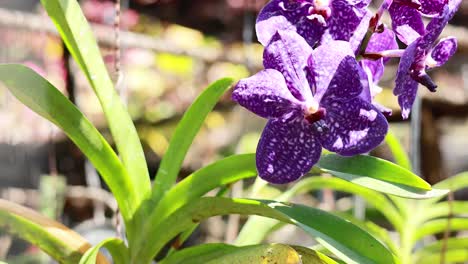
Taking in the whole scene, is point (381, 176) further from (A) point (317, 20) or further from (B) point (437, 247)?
(B) point (437, 247)

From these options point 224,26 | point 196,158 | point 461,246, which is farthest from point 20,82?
point 224,26

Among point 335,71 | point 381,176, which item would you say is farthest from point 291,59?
point 381,176

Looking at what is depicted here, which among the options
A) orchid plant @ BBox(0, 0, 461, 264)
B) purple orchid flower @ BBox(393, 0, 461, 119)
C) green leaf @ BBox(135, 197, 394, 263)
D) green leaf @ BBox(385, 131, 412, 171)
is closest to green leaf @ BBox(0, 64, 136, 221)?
orchid plant @ BBox(0, 0, 461, 264)

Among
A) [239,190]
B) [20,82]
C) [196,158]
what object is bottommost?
[196,158]

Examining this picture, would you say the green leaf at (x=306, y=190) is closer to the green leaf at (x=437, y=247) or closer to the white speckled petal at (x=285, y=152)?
the green leaf at (x=437, y=247)

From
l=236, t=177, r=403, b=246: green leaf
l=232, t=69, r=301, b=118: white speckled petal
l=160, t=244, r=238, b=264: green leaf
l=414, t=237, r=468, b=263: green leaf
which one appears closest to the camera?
l=232, t=69, r=301, b=118: white speckled petal

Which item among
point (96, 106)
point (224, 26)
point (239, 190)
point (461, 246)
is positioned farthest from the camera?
point (224, 26)

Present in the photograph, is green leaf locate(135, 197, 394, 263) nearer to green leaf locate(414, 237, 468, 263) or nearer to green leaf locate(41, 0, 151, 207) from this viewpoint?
green leaf locate(41, 0, 151, 207)

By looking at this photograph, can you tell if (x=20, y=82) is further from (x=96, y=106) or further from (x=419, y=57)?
(x=96, y=106)
